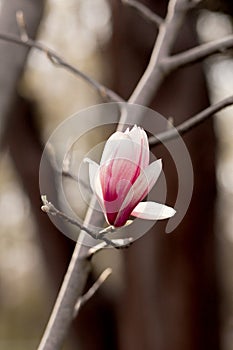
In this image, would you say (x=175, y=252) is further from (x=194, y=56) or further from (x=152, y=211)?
(x=152, y=211)

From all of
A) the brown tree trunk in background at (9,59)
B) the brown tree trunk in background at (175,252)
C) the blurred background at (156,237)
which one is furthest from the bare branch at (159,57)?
the brown tree trunk in background at (175,252)

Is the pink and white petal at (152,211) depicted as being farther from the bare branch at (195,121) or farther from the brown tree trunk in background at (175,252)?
the brown tree trunk in background at (175,252)

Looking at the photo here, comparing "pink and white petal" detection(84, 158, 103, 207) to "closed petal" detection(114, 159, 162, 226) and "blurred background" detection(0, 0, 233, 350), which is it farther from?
"blurred background" detection(0, 0, 233, 350)

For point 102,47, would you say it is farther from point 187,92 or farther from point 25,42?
point 25,42

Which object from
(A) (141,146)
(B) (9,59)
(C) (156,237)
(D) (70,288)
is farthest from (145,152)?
(C) (156,237)

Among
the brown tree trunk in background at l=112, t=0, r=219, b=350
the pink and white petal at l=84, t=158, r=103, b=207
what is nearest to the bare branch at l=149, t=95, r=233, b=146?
the pink and white petal at l=84, t=158, r=103, b=207

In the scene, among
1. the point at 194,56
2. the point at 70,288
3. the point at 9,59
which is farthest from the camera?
the point at 9,59

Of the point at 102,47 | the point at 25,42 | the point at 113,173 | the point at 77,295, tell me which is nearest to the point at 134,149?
the point at 113,173
